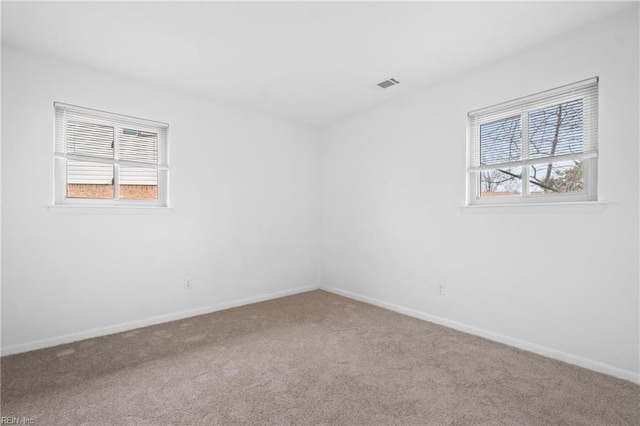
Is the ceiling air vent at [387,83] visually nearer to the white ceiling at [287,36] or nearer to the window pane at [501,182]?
the white ceiling at [287,36]

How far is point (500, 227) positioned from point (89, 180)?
3930 millimetres

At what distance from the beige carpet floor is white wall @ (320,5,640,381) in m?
0.31

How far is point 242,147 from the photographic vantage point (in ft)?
13.2

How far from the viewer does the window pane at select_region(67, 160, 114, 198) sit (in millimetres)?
2947

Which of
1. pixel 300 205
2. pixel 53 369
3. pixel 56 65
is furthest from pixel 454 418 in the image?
pixel 56 65

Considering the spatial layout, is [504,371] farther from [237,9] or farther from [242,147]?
[242,147]

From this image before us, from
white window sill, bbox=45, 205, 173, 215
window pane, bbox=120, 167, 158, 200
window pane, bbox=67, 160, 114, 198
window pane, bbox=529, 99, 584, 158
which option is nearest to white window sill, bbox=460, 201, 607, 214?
window pane, bbox=529, 99, 584, 158

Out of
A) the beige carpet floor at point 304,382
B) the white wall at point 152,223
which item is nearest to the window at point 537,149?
the beige carpet floor at point 304,382

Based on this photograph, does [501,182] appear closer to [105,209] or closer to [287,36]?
[287,36]

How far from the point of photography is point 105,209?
302 centimetres

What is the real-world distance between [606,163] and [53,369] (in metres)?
4.34

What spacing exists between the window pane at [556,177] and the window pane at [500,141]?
0.74ft

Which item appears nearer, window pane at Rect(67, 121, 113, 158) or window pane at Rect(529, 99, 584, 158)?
window pane at Rect(529, 99, 584, 158)

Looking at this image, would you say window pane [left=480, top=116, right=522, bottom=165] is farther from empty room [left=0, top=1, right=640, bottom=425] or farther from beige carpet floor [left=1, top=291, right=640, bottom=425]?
beige carpet floor [left=1, top=291, right=640, bottom=425]
